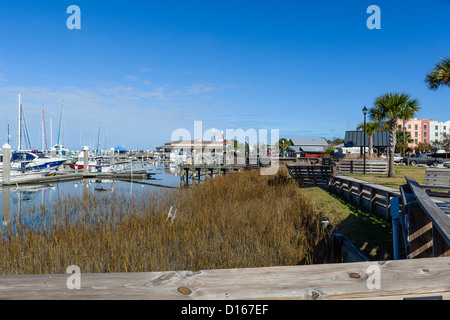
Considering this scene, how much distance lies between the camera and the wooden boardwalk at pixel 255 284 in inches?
40.0

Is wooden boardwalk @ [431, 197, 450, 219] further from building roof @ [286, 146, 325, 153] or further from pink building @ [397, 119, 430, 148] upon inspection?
pink building @ [397, 119, 430, 148]

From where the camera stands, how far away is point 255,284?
107 centimetres

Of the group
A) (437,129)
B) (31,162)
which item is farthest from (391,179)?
(437,129)

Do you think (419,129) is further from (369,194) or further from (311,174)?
(369,194)

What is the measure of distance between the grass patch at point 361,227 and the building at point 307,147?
55317mm

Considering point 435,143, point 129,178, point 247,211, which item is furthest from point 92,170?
point 435,143

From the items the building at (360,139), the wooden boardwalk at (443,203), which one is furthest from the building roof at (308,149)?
the wooden boardwalk at (443,203)

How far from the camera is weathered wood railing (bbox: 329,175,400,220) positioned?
7227 millimetres

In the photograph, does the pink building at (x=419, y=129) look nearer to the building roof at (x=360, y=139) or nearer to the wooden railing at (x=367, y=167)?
the building roof at (x=360, y=139)

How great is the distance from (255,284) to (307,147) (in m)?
68.9

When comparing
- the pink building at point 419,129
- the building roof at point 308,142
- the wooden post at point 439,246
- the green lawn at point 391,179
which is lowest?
the green lawn at point 391,179

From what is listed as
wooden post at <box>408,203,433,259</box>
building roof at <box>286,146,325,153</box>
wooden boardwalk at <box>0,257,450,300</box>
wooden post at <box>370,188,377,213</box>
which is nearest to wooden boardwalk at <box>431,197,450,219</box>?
wooden post at <box>370,188,377,213</box>

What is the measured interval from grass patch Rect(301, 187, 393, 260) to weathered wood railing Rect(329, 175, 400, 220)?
239mm

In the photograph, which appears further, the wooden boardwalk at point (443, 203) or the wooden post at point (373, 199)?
the wooden post at point (373, 199)
